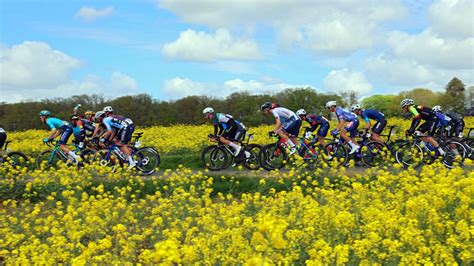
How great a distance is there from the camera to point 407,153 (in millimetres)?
13469

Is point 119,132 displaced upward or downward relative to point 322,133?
upward

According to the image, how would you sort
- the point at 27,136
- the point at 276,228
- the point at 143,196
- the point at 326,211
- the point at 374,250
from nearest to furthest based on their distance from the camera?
the point at 276,228 < the point at 374,250 < the point at 326,211 < the point at 143,196 < the point at 27,136

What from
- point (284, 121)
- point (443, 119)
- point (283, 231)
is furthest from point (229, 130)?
point (283, 231)

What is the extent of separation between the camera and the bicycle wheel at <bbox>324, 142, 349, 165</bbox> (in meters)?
13.9

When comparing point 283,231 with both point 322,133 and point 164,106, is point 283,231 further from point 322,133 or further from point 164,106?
point 164,106

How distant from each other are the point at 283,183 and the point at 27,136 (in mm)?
23401

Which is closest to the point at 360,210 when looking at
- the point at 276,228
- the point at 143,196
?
the point at 276,228

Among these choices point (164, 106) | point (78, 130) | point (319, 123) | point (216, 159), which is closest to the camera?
point (319, 123)

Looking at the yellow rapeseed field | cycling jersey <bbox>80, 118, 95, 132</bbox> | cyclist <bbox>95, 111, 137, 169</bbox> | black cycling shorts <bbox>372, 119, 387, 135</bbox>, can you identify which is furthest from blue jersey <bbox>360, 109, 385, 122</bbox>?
cycling jersey <bbox>80, 118, 95, 132</bbox>

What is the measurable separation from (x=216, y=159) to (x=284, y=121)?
7.96ft

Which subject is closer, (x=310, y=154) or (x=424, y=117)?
(x=424, y=117)

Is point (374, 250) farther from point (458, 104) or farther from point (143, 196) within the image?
point (458, 104)

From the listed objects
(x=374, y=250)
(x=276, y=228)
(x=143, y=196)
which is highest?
(x=276, y=228)

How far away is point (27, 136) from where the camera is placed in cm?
2944
